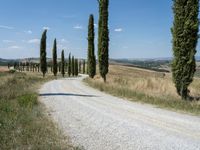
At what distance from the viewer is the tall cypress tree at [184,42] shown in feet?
57.5

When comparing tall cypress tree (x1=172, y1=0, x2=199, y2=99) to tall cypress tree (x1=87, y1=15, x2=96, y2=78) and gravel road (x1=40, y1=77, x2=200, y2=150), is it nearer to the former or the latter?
gravel road (x1=40, y1=77, x2=200, y2=150)

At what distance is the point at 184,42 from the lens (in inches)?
698

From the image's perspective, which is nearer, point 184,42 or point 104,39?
point 184,42

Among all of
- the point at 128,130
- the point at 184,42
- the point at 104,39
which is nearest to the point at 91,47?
the point at 104,39

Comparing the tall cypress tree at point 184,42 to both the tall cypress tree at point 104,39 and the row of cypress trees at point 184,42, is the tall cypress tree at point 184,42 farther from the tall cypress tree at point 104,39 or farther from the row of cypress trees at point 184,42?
the tall cypress tree at point 104,39

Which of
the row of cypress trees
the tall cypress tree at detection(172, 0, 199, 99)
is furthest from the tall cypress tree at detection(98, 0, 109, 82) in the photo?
the tall cypress tree at detection(172, 0, 199, 99)

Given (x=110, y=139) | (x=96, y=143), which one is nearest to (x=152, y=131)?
(x=110, y=139)

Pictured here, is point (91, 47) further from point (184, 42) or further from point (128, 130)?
point (128, 130)

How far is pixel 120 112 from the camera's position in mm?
13562

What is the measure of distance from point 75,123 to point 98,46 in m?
26.0

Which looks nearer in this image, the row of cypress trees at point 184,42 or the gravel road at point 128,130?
the gravel road at point 128,130

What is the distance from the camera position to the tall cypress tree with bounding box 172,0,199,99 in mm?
17516

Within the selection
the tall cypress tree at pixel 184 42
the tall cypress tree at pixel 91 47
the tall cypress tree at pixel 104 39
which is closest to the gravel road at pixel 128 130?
the tall cypress tree at pixel 184 42

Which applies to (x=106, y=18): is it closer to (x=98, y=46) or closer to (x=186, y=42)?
(x=98, y=46)
